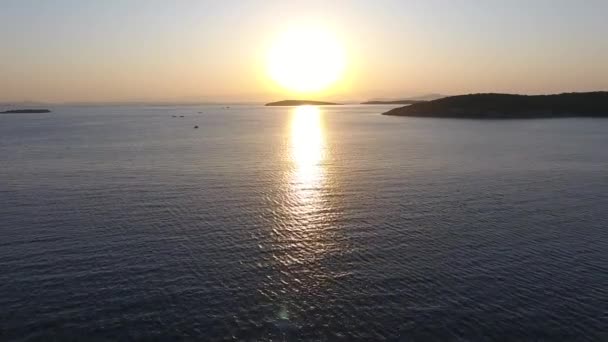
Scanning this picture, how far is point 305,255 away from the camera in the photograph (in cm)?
4172

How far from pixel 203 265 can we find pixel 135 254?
724 cm

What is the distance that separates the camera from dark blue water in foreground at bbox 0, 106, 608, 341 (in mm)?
30172

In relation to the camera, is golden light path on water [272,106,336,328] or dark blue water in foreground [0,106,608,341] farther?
golden light path on water [272,106,336,328]

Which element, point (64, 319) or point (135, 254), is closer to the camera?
point (64, 319)

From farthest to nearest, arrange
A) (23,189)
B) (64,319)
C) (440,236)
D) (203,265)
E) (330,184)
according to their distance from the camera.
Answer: (330,184), (23,189), (440,236), (203,265), (64,319)

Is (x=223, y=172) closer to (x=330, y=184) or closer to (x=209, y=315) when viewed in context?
(x=330, y=184)

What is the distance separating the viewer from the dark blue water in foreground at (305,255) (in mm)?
30172

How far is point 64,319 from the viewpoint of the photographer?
3033 cm

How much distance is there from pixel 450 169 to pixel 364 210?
37.3m

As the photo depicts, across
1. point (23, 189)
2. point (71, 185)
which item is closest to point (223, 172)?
point (71, 185)

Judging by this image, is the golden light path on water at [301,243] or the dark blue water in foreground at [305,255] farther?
the golden light path on water at [301,243]

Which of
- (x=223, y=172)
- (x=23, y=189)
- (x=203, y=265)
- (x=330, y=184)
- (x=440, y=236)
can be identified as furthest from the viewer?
(x=223, y=172)

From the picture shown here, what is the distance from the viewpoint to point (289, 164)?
99.8 metres

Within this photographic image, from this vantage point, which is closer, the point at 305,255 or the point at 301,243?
the point at 305,255
